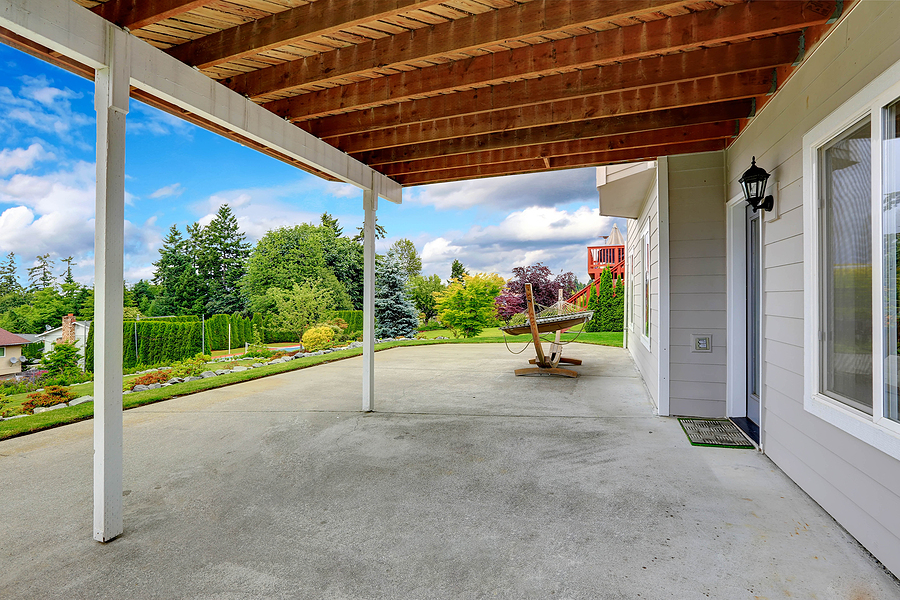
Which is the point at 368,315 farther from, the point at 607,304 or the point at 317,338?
the point at 607,304

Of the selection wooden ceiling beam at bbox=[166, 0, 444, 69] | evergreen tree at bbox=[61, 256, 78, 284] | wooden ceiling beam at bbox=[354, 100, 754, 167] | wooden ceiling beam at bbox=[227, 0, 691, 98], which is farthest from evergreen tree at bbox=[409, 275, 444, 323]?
wooden ceiling beam at bbox=[166, 0, 444, 69]

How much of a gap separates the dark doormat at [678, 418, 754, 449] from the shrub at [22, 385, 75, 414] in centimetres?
672

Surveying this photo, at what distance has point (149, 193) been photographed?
30.6m

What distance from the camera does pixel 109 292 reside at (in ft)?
7.41

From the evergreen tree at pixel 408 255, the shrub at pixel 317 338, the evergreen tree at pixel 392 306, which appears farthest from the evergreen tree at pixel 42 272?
the evergreen tree at pixel 408 255

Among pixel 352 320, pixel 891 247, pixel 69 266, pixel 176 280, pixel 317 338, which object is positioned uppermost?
pixel 69 266

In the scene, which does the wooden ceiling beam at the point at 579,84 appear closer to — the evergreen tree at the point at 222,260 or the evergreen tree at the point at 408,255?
the evergreen tree at the point at 222,260

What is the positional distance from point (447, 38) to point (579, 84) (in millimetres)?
1082

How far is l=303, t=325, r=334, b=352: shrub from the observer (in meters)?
12.3

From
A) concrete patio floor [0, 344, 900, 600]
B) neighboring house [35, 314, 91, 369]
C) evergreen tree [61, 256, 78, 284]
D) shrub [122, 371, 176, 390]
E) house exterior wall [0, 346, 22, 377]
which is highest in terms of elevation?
evergreen tree [61, 256, 78, 284]

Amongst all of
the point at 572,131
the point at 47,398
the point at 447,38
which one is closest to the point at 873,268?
the point at 447,38

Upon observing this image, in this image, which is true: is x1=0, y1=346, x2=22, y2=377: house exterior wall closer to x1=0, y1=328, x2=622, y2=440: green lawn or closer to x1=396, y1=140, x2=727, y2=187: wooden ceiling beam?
x1=0, y1=328, x2=622, y2=440: green lawn

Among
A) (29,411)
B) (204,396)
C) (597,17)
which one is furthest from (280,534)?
(29,411)

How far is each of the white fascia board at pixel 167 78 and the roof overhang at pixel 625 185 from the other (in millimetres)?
3384
